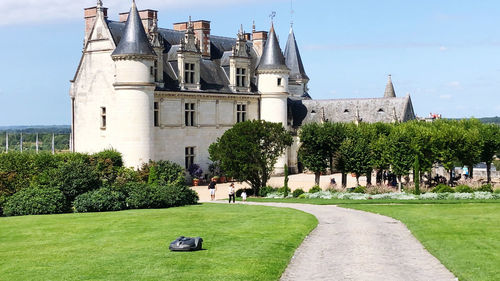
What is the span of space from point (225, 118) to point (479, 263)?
1711 inches

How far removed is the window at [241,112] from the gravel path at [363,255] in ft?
113

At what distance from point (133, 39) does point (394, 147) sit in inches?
775

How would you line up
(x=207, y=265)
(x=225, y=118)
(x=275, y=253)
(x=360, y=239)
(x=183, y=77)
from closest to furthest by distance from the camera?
(x=207, y=265) < (x=275, y=253) < (x=360, y=239) < (x=183, y=77) < (x=225, y=118)

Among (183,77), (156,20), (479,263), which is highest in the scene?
(156,20)

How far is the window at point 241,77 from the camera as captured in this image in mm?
62938

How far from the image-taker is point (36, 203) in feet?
115

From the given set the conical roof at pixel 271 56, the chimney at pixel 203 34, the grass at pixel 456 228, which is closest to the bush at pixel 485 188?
the grass at pixel 456 228

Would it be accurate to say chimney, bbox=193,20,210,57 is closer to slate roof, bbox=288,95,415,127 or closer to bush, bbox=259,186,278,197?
slate roof, bbox=288,95,415,127

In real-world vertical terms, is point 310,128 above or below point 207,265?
above

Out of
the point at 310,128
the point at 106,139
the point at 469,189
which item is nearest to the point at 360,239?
the point at 469,189

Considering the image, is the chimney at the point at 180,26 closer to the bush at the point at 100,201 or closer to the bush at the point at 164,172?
the bush at the point at 164,172

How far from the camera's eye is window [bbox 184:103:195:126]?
58.5 meters

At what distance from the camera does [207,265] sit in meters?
19.3

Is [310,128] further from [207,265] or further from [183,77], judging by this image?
[207,265]
